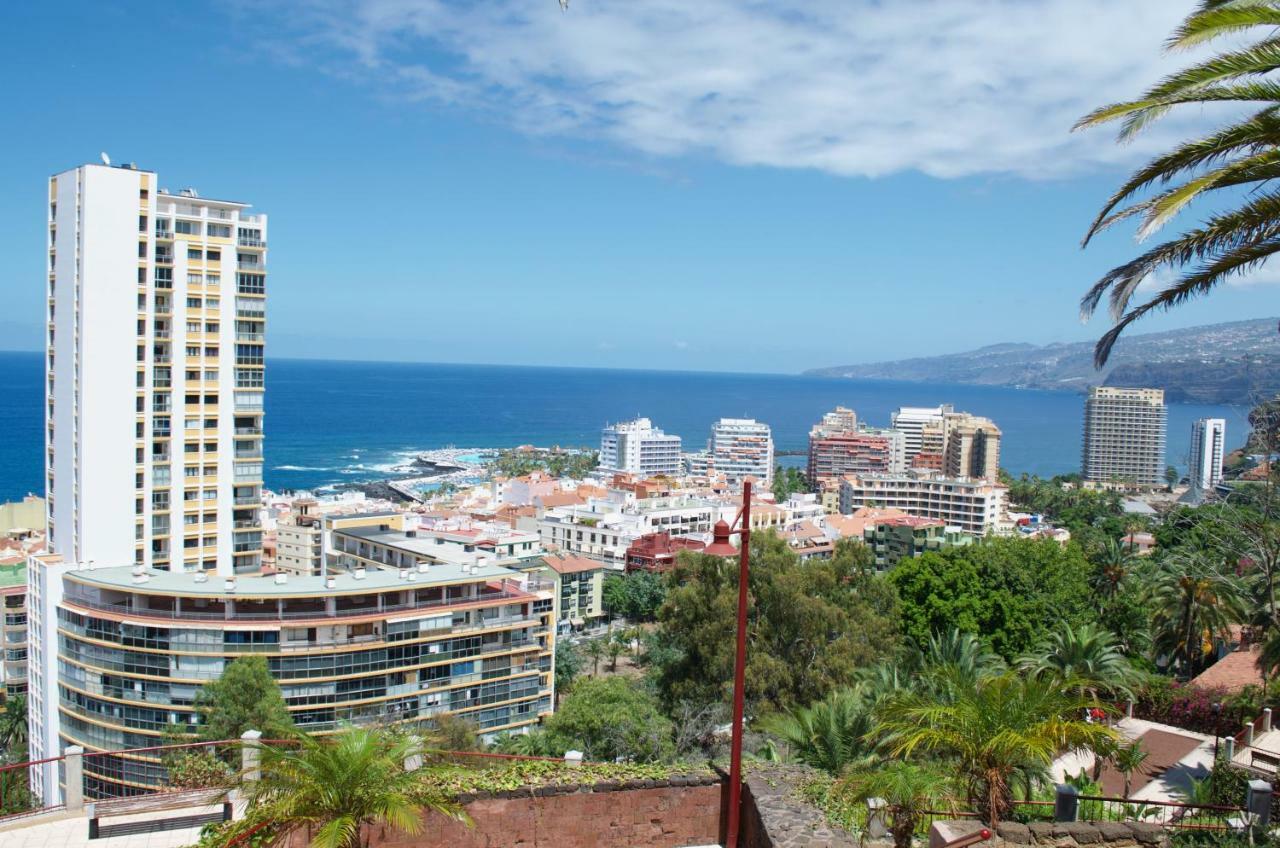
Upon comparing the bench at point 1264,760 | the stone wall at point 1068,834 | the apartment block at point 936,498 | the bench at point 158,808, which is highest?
the stone wall at point 1068,834

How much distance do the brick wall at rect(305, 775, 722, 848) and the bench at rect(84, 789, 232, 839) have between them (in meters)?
1.65

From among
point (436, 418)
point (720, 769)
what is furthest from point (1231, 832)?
point (436, 418)

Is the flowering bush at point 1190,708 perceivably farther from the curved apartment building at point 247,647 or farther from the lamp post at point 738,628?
the curved apartment building at point 247,647

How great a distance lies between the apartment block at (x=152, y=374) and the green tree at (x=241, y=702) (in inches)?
304

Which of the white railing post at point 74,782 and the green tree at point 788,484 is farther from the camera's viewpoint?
the green tree at point 788,484

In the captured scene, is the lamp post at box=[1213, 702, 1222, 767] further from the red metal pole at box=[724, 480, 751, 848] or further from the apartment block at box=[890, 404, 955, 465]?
the apartment block at box=[890, 404, 955, 465]

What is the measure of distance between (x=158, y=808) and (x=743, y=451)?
3922 inches

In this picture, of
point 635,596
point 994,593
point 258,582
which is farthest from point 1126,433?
point 258,582

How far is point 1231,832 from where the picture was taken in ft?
22.5

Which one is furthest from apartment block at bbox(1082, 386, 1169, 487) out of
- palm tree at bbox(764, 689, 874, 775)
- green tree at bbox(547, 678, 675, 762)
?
palm tree at bbox(764, 689, 874, 775)

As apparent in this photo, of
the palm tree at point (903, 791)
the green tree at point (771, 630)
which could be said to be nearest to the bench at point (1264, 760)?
the palm tree at point (903, 791)

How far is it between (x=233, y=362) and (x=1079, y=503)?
2672 inches

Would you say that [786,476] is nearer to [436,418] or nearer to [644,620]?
[644,620]

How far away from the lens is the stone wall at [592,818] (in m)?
7.52
